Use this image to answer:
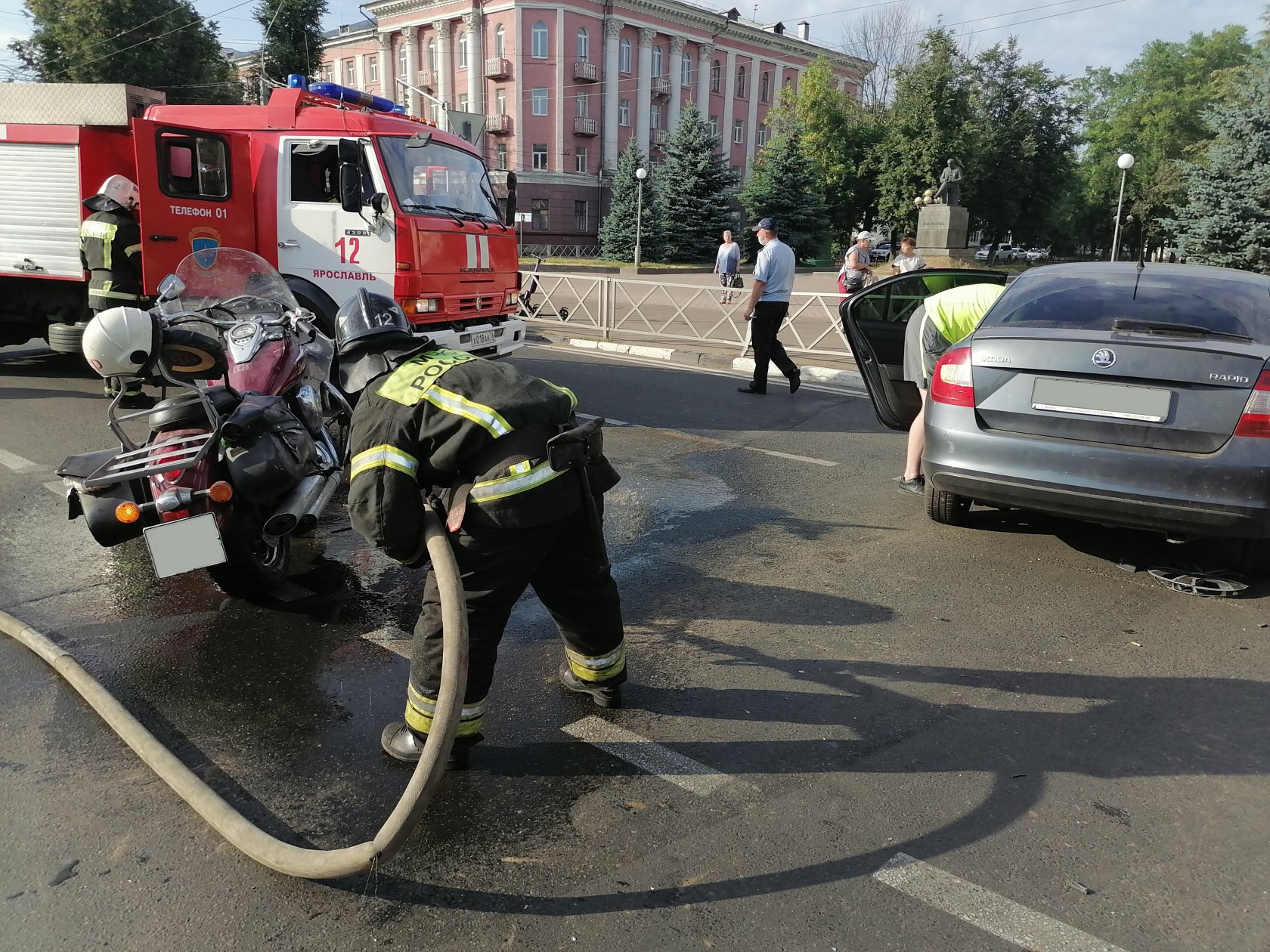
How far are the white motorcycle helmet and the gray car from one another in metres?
3.71

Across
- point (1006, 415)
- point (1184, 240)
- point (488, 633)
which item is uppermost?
point (1184, 240)

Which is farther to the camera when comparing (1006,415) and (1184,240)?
(1184,240)

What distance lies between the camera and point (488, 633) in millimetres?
2896

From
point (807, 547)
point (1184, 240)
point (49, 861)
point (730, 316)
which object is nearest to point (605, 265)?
point (1184, 240)

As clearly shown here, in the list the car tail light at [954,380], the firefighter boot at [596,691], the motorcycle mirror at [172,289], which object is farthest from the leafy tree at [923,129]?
the firefighter boot at [596,691]

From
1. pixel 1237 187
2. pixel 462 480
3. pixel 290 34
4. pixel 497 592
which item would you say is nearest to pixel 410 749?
pixel 497 592

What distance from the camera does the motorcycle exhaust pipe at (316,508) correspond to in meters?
4.18

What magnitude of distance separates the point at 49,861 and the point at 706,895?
1.72 metres

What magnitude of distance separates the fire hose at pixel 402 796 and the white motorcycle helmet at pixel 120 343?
1.55m

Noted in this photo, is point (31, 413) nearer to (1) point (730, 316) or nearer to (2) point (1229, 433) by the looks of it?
(2) point (1229, 433)

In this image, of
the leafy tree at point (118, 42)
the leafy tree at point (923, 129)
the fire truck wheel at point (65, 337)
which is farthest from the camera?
the leafy tree at point (923, 129)

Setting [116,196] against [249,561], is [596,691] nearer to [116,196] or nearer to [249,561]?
[249,561]

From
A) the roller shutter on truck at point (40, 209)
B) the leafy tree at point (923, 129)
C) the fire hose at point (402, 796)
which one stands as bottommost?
the fire hose at point (402, 796)

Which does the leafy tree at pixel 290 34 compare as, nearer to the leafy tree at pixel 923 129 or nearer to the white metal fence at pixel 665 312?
the leafy tree at pixel 923 129
